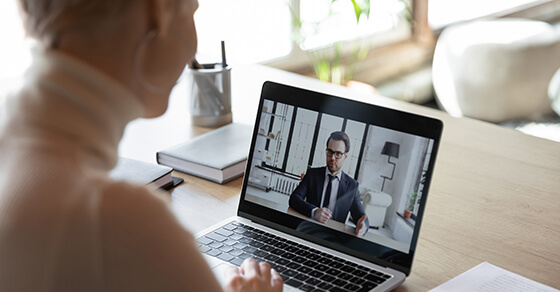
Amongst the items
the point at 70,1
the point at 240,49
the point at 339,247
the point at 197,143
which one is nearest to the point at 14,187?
the point at 70,1

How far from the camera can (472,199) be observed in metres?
1.17

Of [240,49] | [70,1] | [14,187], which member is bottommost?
[240,49]

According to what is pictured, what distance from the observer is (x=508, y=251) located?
100 cm

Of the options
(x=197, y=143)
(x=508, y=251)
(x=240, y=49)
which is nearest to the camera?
(x=508, y=251)

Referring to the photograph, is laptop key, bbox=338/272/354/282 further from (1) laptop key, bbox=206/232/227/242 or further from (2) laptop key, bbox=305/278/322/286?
(1) laptop key, bbox=206/232/227/242

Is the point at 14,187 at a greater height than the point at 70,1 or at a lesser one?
lesser

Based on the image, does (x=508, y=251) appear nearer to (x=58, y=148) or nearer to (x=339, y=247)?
(x=339, y=247)

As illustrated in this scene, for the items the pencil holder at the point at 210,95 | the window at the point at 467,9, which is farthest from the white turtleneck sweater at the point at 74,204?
the window at the point at 467,9

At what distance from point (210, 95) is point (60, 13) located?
1049 millimetres

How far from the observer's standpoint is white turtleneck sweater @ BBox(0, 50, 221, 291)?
472mm

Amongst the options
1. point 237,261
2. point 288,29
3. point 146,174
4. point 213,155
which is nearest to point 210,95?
point 213,155

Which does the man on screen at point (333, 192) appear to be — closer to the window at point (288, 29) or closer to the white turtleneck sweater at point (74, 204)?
the white turtleneck sweater at point (74, 204)

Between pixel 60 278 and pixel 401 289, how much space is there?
0.56 meters

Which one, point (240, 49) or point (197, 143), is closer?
point (197, 143)
